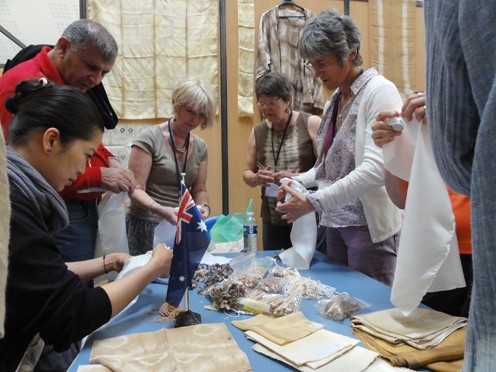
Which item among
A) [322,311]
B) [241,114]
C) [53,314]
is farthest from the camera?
[241,114]

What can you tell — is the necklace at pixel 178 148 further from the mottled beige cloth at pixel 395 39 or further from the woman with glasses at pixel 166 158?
the mottled beige cloth at pixel 395 39

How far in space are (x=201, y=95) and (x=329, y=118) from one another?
72 centimetres

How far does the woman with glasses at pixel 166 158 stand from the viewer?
2299mm

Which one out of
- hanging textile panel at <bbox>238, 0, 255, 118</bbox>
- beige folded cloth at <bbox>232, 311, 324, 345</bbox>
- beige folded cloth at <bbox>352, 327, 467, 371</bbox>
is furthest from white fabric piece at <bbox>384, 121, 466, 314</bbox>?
hanging textile panel at <bbox>238, 0, 255, 118</bbox>

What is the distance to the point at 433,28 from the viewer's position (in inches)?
24.8

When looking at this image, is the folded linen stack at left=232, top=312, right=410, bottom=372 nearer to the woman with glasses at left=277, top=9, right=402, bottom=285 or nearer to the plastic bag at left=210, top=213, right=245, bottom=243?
the woman with glasses at left=277, top=9, right=402, bottom=285

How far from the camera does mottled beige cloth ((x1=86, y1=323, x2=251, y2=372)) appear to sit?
103cm

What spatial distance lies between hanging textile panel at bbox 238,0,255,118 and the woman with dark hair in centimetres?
250

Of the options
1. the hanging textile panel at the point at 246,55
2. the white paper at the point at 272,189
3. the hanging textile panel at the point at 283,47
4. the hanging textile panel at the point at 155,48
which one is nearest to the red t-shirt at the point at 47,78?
the white paper at the point at 272,189

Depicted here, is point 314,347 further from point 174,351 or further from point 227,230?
point 227,230

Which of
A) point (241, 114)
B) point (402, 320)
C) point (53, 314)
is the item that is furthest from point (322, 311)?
point (241, 114)

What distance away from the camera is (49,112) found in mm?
1246

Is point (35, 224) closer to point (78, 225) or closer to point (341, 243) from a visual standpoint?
point (78, 225)

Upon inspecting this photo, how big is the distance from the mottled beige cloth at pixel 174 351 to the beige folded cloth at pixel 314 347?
0.08 meters
